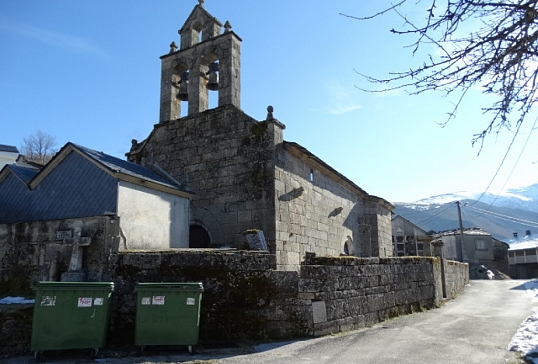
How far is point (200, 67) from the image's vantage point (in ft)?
39.9

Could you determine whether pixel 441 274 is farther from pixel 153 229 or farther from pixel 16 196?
pixel 16 196

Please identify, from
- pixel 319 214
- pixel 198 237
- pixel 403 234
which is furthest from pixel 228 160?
pixel 403 234

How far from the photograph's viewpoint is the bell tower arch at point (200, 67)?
11.7 meters

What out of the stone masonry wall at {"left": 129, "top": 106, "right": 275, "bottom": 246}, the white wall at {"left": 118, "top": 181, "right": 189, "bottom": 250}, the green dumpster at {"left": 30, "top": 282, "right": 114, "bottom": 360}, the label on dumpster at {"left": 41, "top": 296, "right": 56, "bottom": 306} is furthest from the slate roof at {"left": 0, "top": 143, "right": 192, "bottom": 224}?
the label on dumpster at {"left": 41, "top": 296, "right": 56, "bottom": 306}

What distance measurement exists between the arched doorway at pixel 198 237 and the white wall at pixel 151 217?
90cm

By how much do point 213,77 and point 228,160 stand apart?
2456mm

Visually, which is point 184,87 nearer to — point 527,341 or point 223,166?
point 223,166

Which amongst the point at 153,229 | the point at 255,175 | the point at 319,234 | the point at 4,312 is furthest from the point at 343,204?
the point at 4,312

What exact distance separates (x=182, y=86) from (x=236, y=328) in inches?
313

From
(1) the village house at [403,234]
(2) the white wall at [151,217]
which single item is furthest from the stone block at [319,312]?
(1) the village house at [403,234]

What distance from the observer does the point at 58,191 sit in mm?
9344

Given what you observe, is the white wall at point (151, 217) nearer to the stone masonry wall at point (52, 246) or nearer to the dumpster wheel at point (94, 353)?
the stone masonry wall at point (52, 246)

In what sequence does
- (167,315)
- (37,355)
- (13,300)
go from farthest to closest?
(13,300) → (167,315) → (37,355)

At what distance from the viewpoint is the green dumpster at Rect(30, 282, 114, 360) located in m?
6.04
